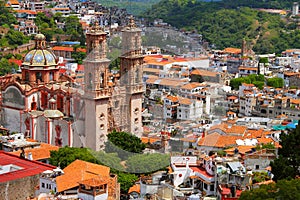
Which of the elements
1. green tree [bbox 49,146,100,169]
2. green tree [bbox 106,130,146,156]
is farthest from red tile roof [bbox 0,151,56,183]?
green tree [bbox 106,130,146,156]

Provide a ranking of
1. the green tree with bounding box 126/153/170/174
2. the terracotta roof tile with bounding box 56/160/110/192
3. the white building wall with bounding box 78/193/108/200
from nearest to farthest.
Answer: the white building wall with bounding box 78/193/108/200, the terracotta roof tile with bounding box 56/160/110/192, the green tree with bounding box 126/153/170/174

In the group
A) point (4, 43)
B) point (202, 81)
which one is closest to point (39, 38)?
point (202, 81)

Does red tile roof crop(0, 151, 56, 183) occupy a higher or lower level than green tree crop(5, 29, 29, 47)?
lower

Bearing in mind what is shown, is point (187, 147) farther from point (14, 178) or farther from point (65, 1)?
point (65, 1)

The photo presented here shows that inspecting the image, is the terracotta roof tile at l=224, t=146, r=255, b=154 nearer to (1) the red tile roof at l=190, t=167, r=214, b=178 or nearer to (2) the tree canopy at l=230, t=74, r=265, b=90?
(1) the red tile roof at l=190, t=167, r=214, b=178

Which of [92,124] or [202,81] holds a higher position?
[202,81]

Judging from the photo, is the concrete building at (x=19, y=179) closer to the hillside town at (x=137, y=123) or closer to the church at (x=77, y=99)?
the hillside town at (x=137, y=123)

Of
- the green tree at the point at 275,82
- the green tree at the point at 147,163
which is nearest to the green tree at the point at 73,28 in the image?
the green tree at the point at 275,82
